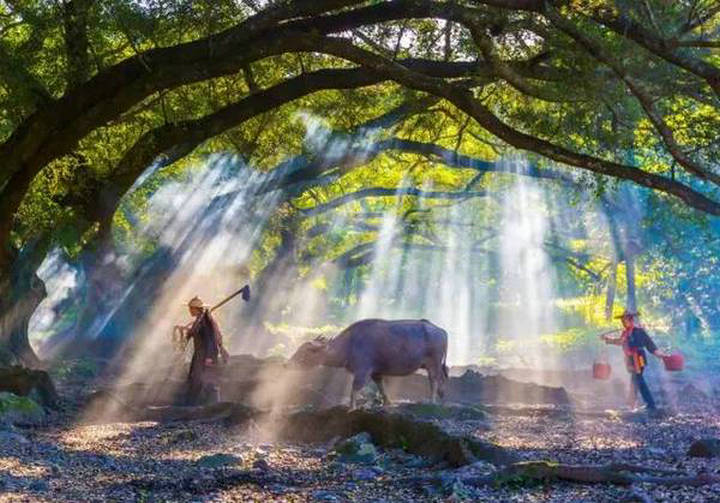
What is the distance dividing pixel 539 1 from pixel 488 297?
67.3 m

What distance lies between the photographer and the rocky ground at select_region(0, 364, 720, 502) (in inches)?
308

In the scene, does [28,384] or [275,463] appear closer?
[275,463]

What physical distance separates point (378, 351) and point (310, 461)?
6376mm

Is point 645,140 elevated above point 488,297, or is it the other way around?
point 488,297

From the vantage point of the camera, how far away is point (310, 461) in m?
Answer: 10.8

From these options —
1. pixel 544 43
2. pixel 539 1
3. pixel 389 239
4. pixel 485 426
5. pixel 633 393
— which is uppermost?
pixel 389 239

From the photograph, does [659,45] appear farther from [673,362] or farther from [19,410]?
[19,410]

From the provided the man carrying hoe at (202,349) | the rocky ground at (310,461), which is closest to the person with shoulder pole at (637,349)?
the rocky ground at (310,461)

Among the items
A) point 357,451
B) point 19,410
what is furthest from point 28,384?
point 357,451

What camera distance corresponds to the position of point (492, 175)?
38062 millimetres

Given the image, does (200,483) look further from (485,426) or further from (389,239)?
(389,239)

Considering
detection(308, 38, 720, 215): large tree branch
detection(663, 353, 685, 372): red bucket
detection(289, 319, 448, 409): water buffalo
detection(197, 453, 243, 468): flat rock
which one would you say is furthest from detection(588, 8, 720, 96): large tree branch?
detection(663, 353, 685, 372): red bucket

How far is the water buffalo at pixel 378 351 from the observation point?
A: 55.8 ft

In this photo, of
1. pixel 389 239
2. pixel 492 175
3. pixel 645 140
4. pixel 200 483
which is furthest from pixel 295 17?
pixel 389 239
